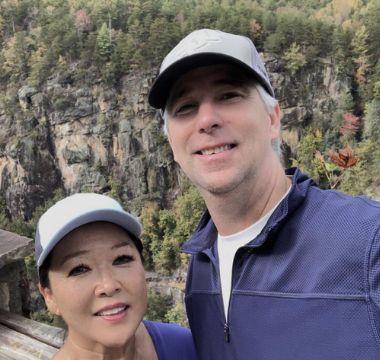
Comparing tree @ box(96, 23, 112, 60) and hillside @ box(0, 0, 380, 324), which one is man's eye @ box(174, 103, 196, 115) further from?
tree @ box(96, 23, 112, 60)

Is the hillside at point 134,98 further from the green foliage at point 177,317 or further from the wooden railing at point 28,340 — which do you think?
the wooden railing at point 28,340

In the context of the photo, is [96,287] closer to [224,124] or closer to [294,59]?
[224,124]

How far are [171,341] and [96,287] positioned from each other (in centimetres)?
39

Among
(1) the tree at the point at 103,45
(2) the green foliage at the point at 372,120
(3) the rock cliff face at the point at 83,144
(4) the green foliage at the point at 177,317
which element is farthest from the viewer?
(1) the tree at the point at 103,45

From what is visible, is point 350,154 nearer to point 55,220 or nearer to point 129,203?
point 129,203

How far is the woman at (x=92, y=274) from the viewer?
35.3 inches

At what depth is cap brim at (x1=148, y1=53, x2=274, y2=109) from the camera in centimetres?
106

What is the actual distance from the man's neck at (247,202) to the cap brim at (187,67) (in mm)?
267

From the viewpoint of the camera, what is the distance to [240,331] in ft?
3.45

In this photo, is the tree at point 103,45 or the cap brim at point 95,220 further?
the tree at point 103,45

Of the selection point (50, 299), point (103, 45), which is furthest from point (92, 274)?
point (103, 45)

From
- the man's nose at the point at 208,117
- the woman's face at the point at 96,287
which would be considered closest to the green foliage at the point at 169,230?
the man's nose at the point at 208,117

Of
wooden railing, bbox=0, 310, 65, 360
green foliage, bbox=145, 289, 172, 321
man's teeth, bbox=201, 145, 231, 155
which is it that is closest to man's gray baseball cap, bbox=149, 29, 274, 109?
man's teeth, bbox=201, 145, 231, 155

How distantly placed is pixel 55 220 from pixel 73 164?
2194cm
